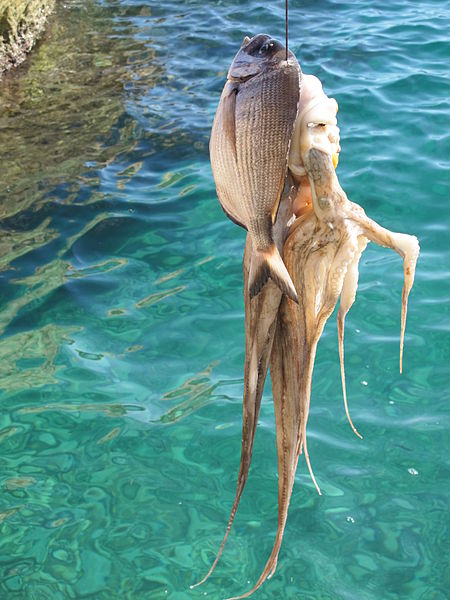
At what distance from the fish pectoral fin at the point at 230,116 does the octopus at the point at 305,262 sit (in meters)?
0.17

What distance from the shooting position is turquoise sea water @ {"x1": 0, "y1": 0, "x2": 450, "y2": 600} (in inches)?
173

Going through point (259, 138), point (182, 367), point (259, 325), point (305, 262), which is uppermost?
point (259, 138)

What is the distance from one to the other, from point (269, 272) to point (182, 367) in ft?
12.0

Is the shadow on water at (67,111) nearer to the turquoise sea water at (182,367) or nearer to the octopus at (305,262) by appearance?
the turquoise sea water at (182,367)

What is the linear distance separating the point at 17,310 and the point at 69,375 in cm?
92

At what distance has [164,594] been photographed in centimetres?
424

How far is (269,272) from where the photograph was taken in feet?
6.76

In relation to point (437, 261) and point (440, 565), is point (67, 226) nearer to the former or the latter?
point (437, 261)

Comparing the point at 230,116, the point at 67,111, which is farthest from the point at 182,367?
the point at 67,111

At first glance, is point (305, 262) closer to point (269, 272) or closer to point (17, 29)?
point (269, 272)

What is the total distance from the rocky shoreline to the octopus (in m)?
8.99

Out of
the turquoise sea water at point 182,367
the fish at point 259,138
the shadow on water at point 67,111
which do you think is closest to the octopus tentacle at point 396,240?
the fish at point 259,138

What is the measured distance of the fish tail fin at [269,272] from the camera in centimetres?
203

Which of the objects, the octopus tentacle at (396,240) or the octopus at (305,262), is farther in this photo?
the octopus tentacle at (396,240)
